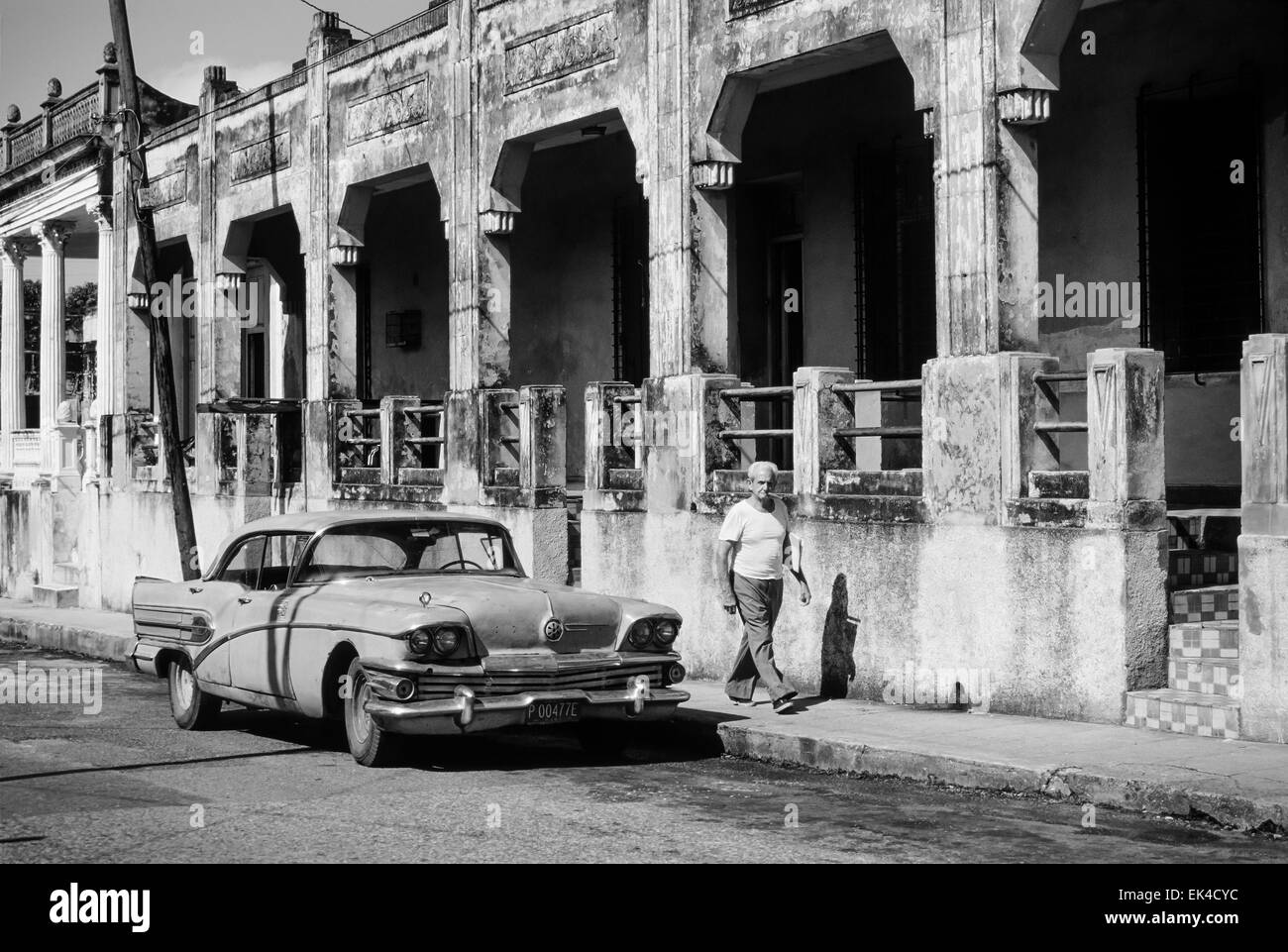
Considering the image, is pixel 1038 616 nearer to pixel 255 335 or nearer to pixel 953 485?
pixel 953 485

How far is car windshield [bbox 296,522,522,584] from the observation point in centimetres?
1097

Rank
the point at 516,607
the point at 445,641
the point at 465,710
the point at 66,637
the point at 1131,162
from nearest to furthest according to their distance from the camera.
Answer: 1. the point at 465,710
2. the point at 445,641
3. the point at 516,607
4. the point at 1131,162
5. the point at 66,637

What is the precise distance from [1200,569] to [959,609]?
169 cm

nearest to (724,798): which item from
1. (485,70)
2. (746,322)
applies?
(746,322)

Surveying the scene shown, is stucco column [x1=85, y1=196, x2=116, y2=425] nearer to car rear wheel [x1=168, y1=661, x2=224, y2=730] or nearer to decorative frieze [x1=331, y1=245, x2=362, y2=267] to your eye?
decorative frieze [x1=331, y1=245, x2=362, y2=267]

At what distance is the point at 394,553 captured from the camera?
11031 millimetres

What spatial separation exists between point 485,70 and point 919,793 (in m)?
10.9

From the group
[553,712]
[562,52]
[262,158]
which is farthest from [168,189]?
→ [553,712]

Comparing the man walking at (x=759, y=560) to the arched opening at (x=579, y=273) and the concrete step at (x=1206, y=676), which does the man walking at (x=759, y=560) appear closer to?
the concrete step at (x=1206, y=676)

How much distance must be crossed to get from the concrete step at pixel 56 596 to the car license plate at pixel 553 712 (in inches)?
675

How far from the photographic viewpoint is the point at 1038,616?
11.1 metres

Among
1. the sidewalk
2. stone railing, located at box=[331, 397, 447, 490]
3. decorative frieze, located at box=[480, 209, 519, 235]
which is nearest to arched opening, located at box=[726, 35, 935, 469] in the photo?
decorative frieze, located at box=[480, 209, 519, 235]

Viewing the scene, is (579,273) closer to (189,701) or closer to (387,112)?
(387,112)

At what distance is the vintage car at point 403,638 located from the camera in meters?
9.64
